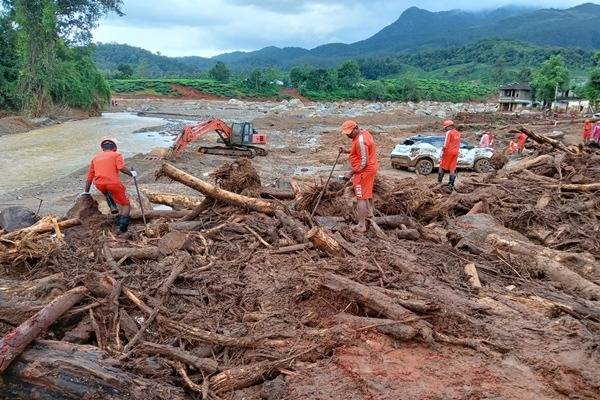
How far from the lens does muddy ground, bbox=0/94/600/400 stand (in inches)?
174

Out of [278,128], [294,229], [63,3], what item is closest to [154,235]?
[294,229]

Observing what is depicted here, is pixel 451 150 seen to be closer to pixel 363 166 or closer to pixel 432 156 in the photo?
pixel 363 166

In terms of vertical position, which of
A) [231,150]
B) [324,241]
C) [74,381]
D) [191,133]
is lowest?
[231,150]

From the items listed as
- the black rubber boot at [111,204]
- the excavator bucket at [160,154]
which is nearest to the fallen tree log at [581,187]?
the black rubber boot at [111,204]

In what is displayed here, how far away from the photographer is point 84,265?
21.4 ft

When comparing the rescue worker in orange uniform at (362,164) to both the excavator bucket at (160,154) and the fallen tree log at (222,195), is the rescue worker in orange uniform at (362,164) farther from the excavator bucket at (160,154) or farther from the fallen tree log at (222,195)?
the excavator bucket at (160,154)

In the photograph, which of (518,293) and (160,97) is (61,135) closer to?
(518,293)

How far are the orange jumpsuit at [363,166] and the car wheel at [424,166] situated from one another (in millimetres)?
12371

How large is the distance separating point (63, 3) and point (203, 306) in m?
47.0

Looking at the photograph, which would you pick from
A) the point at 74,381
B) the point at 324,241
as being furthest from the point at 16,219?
the point at 324,241

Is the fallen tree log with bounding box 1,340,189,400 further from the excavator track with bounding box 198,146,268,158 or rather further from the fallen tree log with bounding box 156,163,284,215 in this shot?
the excavator track with bounding box 198,146,268,158

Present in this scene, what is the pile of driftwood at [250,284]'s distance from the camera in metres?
4.63

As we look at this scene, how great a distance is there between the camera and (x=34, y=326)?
4781 mm

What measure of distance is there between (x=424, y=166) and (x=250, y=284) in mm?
15564
